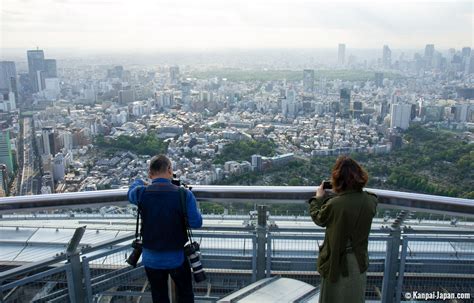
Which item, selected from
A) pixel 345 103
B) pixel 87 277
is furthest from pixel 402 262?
pixel 345 103

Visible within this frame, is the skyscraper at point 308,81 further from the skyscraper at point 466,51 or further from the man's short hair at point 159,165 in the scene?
the man's short hair at point 159,165

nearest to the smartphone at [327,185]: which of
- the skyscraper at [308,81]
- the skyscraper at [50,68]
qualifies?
the skyscraper at [50,68]

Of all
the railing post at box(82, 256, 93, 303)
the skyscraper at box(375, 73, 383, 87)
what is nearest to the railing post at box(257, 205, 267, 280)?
the railing post at box(82, 256, 93, 303)

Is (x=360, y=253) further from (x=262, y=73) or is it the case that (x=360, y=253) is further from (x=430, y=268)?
(x=262, y=73)

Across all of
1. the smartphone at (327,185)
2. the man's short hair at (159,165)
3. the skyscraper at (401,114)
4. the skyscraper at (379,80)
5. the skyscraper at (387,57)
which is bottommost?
the skyscraper at (401,114)

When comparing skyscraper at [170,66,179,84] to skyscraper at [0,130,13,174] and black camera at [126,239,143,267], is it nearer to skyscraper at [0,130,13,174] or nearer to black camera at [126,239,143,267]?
skyscraper at [0,130,13,174]

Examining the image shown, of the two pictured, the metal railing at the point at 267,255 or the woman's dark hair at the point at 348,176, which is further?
the metal railing at the point at 267,255
